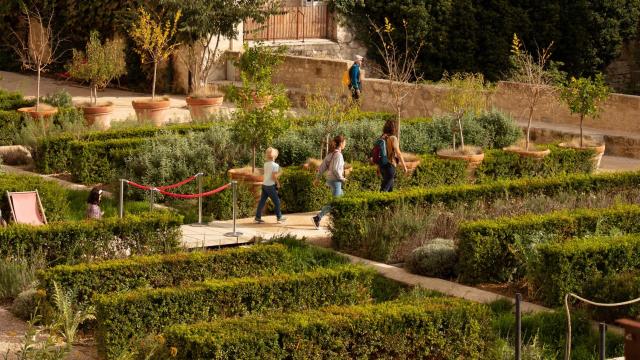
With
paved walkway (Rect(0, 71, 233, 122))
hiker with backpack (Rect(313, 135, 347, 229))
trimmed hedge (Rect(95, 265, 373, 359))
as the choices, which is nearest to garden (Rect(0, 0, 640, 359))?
trimmed hedge (Rect(95, 265, 373, 359))

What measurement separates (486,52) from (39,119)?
11928 mm

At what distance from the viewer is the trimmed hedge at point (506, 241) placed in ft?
43.1

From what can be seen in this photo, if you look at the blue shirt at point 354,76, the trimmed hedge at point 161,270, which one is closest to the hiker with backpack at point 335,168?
the trimmed hedge at point 161,270

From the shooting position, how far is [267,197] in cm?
1580

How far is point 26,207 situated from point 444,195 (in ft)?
16.1

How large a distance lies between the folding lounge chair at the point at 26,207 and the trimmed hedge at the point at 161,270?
3.10 metres

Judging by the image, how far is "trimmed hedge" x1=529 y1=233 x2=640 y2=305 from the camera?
12250mm

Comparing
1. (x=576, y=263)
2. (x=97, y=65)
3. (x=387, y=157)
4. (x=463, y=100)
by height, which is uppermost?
(x=97, y=65)

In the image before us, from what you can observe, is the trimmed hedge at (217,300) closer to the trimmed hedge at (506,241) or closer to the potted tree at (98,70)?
the trimmed hedge at (506,241)

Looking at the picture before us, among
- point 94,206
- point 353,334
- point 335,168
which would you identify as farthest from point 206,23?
point 353,334

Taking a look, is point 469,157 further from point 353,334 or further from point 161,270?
point 353,334

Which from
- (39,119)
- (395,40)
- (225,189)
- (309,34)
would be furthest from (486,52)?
(225,189)

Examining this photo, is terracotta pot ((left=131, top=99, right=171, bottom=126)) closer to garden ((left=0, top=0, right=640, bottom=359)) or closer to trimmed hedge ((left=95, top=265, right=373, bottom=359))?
garden ((left=0, top=0, right=640, bottom=359))

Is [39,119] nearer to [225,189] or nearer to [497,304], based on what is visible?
[225,189]
